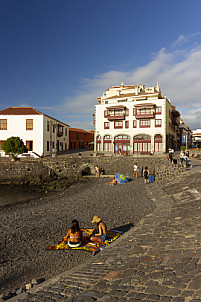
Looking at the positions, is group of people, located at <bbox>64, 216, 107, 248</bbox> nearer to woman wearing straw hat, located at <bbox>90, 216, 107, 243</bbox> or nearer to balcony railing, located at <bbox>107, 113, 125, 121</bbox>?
woman wearing straw hat, located at <bbox>90, 216, 107, 243</bbox>

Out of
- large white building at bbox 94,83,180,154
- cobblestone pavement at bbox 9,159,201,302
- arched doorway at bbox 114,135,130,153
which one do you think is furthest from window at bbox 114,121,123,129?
cobblestone pavement at bbox 9,159,201,302

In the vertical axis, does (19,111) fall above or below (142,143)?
above

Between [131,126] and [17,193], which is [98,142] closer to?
[131,126]

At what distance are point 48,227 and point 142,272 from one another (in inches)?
256

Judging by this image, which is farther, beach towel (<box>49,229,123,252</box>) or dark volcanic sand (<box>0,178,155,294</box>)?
beach towel (<box>49,229,123,252</box>)

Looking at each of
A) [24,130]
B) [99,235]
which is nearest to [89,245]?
[99,235]

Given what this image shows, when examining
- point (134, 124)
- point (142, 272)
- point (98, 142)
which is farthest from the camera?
point (98, 142)

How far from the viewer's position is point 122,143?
1570 inches

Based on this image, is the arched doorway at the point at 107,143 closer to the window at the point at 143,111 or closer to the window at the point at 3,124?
the window at the point at 143,111

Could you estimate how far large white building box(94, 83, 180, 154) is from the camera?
37312mm

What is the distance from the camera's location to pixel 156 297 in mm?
3635

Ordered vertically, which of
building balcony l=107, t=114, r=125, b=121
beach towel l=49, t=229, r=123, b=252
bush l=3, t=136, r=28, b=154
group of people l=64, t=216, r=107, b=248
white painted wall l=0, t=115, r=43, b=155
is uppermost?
building balcony l=107, t=114, r=125, b=121

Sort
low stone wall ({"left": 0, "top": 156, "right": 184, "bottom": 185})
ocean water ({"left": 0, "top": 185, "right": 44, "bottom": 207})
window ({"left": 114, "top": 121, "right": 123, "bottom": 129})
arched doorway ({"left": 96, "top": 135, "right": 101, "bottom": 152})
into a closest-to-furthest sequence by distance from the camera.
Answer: ocean water ({"left": 0, "top": 185, "right": 44, "bottom": 207}) → low stone wall ({"left": 0, "top": 156, "right": 184, "bottom": 185}) → window ({"left": 114, "top": 121, "right": 123, "bottom": 129}) → arched doorway ({"left": 96, "top": 135, "right": 101, "bottom": 152})

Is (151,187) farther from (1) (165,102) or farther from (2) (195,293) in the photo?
(1) (165,102)
